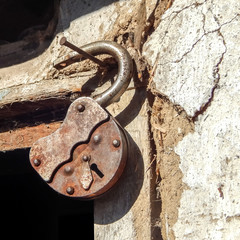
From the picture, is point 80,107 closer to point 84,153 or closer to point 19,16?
point 84,153

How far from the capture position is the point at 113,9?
1.72 metres

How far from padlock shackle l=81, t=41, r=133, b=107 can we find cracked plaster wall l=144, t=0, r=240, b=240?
8cm

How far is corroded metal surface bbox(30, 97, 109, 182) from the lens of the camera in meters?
1.54

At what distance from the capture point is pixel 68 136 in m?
1.56

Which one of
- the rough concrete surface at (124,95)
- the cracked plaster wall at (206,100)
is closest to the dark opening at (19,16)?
the rough concrete surface at (124,95)

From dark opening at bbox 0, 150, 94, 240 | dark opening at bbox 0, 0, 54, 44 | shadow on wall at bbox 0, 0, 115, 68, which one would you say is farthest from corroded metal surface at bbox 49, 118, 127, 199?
dark opening at bbox 0, 150, 94, 240

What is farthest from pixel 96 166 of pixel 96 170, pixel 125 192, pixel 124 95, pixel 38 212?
pixel 38 212

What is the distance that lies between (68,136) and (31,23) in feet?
2.86

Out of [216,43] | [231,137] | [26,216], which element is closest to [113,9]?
[216,43]

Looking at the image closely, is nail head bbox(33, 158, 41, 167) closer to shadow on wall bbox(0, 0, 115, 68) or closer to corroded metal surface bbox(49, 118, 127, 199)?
corroded metal surface bbox(49, 118, 127, 199)

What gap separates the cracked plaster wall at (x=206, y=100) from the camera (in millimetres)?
1413

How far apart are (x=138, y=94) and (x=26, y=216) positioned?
5.46 ft

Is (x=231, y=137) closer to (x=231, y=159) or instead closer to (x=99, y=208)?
(x=231, y=159)

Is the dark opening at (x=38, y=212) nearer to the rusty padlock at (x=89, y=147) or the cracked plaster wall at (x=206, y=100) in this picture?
the rusty padlock at (x=89, y=147)
